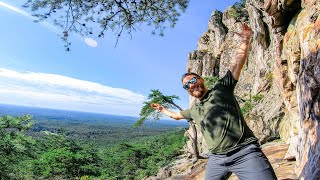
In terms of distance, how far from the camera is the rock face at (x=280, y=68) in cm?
523

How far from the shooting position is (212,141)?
3.10m

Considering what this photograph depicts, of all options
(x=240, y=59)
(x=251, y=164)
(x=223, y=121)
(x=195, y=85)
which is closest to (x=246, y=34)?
(x=240, y=59)

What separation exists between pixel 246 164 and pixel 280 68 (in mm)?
8379

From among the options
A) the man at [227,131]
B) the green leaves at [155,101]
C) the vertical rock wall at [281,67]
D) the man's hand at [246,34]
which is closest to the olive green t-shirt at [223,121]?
the man at [227,131]

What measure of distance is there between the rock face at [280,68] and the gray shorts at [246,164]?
6.39ft

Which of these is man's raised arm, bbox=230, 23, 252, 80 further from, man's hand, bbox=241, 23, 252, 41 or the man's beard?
the man's beard

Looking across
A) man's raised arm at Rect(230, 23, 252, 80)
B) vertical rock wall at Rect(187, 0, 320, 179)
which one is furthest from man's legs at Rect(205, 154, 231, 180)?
vertical rock wall at Rect(187, 0, 320, 179)

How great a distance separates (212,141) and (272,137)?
13707 mm

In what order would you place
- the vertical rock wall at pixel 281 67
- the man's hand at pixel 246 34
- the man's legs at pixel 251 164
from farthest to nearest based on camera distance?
the vertical rock wall at pixel 281 67 < the man's hand at pixel 246 34 < the man's legs at pixel 251 164

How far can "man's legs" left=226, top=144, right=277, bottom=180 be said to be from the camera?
2793 millimetres

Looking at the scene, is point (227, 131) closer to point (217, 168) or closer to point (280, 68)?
point (217, 168)

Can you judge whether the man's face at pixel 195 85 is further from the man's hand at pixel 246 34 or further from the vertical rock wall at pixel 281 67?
the vertical rock wall at pixel 281 67

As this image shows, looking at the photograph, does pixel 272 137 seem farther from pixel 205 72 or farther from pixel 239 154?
pixel 205 72

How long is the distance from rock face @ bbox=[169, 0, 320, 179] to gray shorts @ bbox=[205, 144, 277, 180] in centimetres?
195
